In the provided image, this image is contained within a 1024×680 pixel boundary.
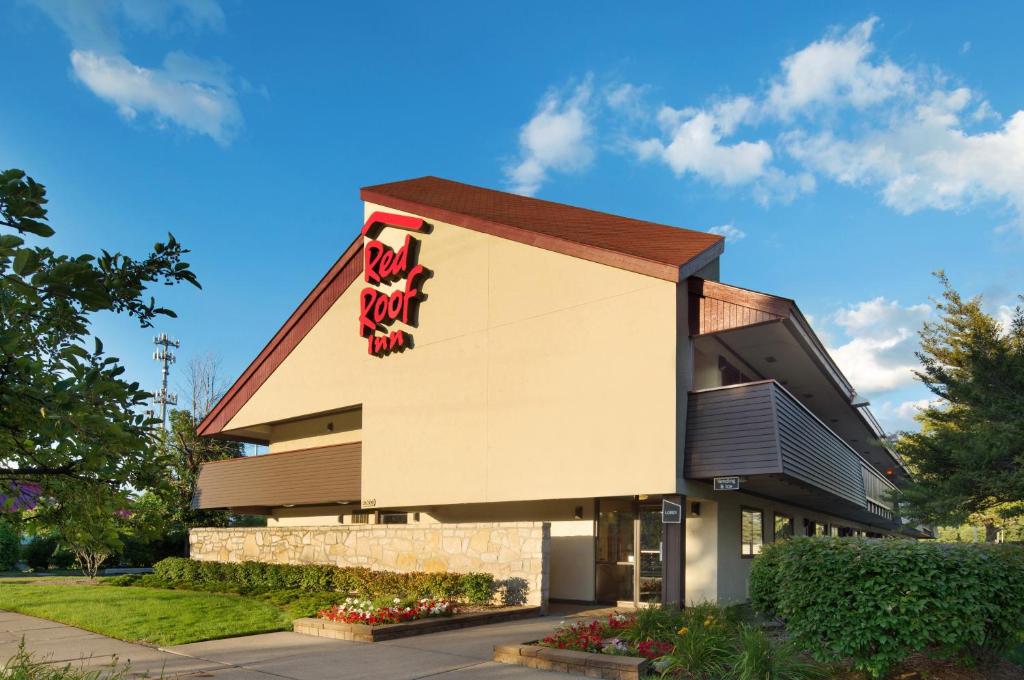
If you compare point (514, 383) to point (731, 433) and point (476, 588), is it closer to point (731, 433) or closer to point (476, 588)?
point (476, 588)

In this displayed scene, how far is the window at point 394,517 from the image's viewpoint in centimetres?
2348

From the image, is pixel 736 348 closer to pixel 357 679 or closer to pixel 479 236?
pixel 479 236

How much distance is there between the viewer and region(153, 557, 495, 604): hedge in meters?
16.7

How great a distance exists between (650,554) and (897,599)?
9.42 m

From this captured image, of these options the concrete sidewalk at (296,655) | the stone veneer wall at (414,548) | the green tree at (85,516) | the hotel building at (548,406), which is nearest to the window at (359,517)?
the hotel building at (548,406)

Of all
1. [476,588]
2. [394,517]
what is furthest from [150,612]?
[394,517]

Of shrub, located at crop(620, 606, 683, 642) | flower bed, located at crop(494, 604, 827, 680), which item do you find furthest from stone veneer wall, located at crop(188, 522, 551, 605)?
shrub, located at crop(620, 606, 683, 642)

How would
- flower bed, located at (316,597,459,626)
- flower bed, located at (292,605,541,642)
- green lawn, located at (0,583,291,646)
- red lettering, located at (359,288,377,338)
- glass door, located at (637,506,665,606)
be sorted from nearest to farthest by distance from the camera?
flower bed, located at (292,605,541,642) → flower bed, located at (316,597,459,626) → green lawn, located at (0,583,291,646) → glass door, located at (637,506,665,606) → red lettering, located at (359,288,377,338)

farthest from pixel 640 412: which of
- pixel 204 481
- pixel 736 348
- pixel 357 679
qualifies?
pixel 204 481

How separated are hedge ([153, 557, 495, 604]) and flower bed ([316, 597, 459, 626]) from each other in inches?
48.4

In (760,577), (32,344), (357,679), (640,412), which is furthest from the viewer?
(640,412)

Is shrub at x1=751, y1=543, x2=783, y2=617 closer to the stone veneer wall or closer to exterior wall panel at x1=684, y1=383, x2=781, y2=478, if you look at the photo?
exterior wall panel at x1=684, y1=383, x2=781, y2=478

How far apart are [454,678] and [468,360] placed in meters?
10.1

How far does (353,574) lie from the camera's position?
61.4 ft
